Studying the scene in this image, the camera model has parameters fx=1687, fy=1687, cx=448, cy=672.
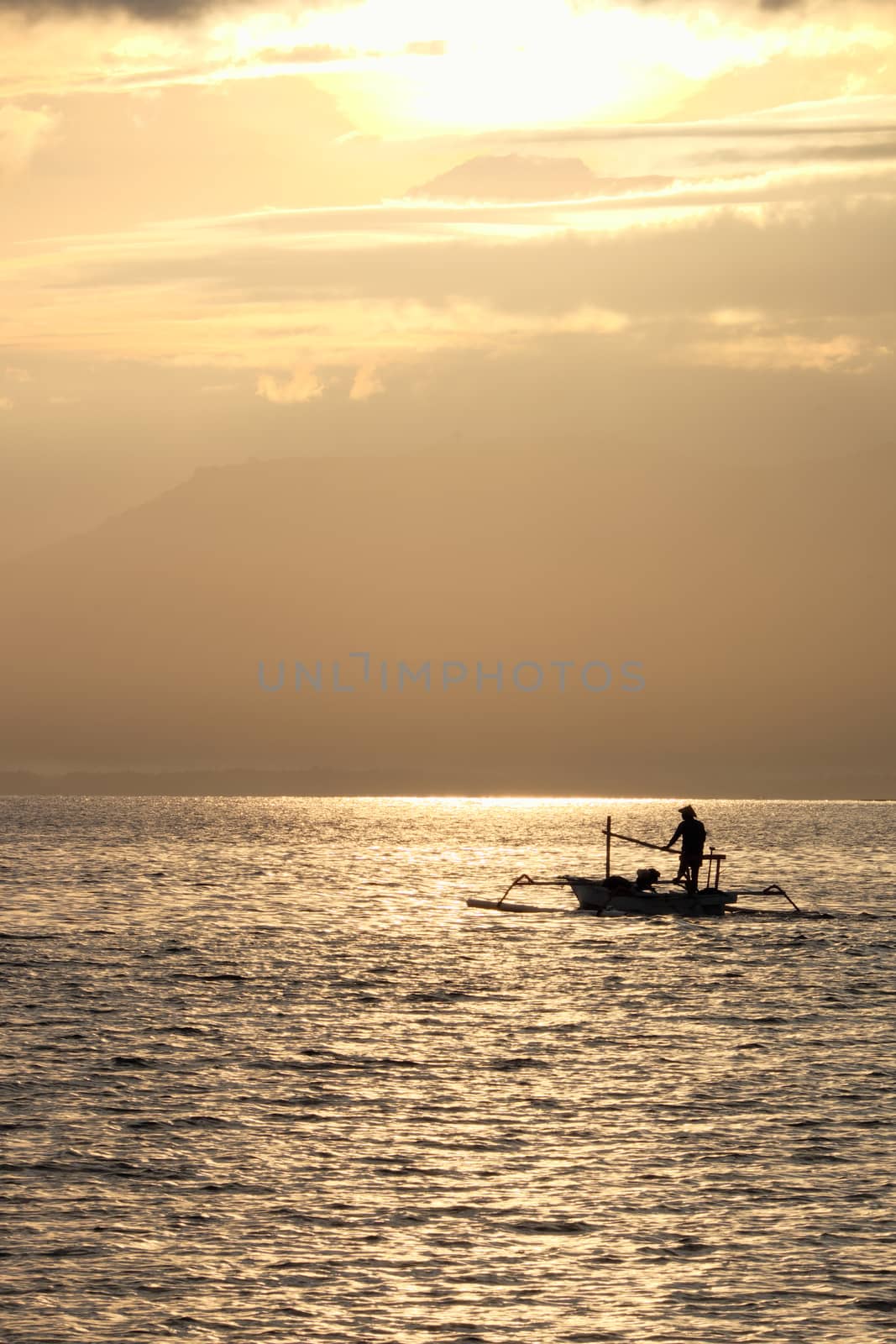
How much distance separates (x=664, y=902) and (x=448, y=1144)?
141ft

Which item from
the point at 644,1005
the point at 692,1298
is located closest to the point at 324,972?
the point at 644,1005

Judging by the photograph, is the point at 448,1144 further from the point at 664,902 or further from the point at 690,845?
the point at 664,902

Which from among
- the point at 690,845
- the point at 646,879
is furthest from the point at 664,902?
the point at 690,845

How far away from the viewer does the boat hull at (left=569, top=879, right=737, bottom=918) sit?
70.5 m

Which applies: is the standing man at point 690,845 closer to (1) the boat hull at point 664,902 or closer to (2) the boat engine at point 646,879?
(1) the boat hull at point 664,902

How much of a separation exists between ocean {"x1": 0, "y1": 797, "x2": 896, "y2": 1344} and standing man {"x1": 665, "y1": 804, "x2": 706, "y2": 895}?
4.40m

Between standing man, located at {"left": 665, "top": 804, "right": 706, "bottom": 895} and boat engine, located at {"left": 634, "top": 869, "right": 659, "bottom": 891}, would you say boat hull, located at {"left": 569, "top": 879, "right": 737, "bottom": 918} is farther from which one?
standing man, located at {"left": 665, "top": 804, "right": 706, "bottom": 895}

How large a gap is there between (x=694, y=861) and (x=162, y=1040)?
107 ft

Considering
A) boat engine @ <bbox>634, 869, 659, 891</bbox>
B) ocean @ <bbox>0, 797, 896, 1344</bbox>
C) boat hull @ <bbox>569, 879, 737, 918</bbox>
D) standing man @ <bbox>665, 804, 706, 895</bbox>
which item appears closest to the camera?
ocean @ <bbox>0, 797, 896, 1344</bbox>

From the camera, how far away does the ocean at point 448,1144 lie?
20.2m

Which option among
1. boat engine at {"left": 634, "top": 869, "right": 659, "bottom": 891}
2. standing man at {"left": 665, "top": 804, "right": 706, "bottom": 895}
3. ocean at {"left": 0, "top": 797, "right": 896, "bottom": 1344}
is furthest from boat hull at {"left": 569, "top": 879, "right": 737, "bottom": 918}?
ocean at {"left": 0, "top": 797, "right": 896, "bottom": 1344}

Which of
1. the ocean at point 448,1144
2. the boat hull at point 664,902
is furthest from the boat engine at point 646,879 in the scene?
the ocean at point 448,1144

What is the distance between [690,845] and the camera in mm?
67562

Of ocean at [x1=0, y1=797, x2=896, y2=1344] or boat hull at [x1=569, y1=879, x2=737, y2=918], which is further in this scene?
boat hull at [x1=569, y1=879, x2=737, y2=918]
